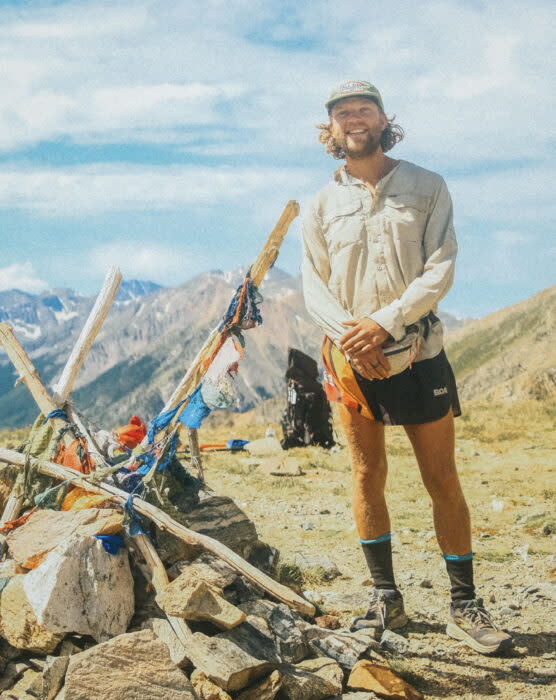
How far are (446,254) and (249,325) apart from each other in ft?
6.36

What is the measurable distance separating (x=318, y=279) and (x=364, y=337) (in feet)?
2.07

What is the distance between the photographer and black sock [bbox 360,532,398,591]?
4410 millimetres

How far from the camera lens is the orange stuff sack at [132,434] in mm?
6441

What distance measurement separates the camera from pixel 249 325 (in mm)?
5391

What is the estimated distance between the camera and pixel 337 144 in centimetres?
427

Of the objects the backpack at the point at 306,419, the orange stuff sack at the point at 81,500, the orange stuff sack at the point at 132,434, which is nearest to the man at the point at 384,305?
the orange stuff sack at the point at 81,500

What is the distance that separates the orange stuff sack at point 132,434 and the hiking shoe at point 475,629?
3359 mm

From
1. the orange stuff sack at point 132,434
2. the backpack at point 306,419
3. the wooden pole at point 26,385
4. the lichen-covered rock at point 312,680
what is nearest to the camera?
the lichen-covered rock at point 312,680

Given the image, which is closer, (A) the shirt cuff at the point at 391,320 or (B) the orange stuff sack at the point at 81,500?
(A) the shirt cuff at the point at 391,320

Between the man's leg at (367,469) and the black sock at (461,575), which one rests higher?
the man's leg at (367,469)

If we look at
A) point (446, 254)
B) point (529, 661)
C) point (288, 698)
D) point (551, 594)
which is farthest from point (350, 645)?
point (446, 254)

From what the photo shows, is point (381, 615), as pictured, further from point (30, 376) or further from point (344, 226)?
point (30, 376)

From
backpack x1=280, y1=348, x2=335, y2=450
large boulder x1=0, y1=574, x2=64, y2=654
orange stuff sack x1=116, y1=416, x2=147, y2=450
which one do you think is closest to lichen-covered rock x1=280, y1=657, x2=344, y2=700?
large boulder x1=0, y1=574, x2=64, y2=654

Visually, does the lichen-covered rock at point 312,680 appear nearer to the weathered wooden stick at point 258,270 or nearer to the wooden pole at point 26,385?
the weathered wooden stick at point 258,270
